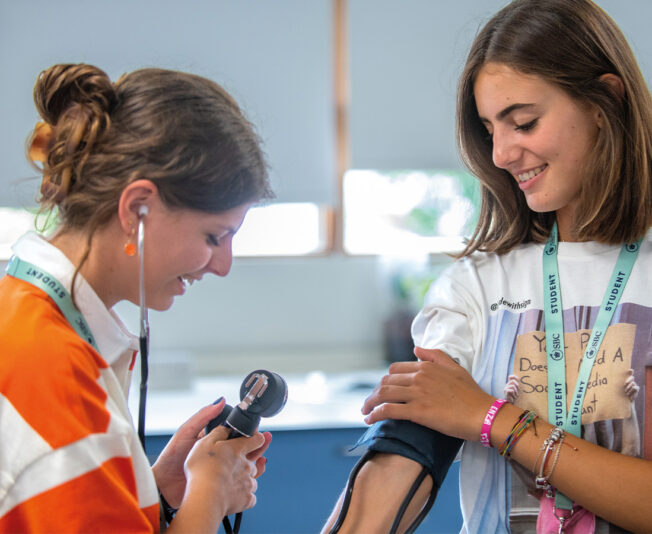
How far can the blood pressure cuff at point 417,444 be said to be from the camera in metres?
1.30

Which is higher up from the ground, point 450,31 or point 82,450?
A: point 450,31

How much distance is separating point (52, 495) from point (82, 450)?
64mm

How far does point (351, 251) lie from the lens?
12.2 ft

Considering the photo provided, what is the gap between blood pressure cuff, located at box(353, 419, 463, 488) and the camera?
130cm

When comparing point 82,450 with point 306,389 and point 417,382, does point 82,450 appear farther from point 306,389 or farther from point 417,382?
point 306,389

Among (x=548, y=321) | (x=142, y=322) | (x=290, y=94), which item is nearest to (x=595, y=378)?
(x=548, y=321)

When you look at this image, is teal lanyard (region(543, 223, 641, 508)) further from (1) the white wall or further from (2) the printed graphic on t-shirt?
(1) the white wall

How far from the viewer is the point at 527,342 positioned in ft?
4.43

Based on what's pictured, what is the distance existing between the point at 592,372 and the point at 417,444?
1.07 ft

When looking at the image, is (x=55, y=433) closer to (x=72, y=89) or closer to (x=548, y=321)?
(x=72, y=89)

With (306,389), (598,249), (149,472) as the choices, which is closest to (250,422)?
(149,472)

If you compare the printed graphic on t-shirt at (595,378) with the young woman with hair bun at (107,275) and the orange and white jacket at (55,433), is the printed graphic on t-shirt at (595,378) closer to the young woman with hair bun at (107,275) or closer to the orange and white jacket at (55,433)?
the young woman with hair bun at (107,275)

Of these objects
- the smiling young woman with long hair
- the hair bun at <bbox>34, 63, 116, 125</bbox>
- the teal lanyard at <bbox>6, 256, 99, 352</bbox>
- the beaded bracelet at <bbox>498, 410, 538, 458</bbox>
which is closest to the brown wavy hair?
the smiling young woman with long hair

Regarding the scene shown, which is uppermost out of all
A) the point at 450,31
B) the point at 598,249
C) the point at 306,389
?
the point at 450,31
